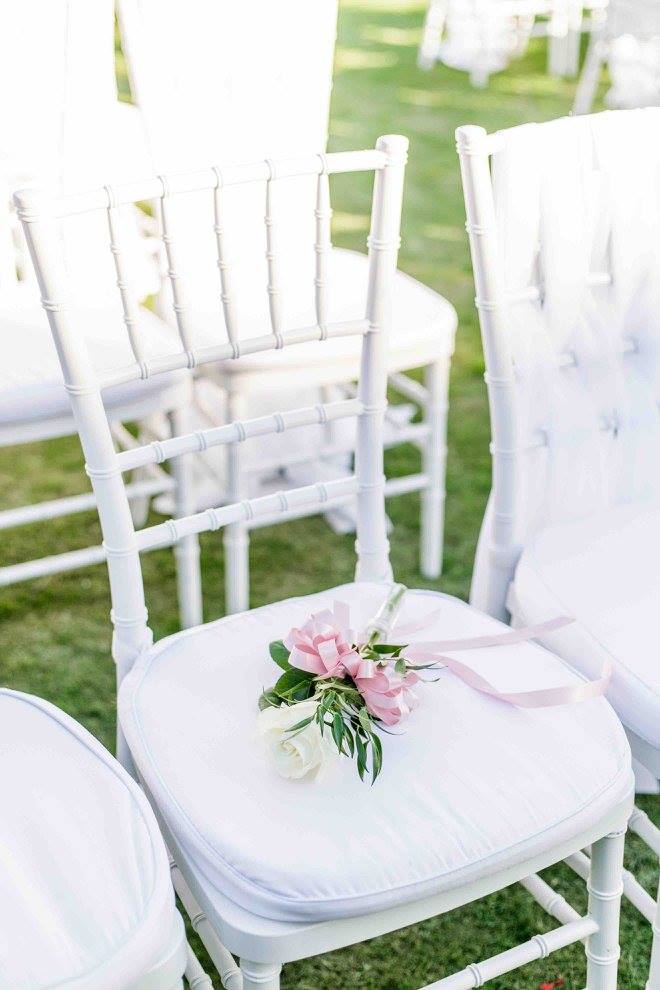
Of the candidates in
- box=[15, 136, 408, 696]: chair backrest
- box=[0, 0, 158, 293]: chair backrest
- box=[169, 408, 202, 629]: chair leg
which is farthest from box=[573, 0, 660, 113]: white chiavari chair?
box=[15, 136, 408, 696]: chair backrest

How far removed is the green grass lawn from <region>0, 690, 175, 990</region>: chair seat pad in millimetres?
571

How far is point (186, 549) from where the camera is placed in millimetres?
2068

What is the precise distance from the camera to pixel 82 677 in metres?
2.18

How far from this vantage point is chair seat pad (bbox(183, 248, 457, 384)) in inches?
77.8

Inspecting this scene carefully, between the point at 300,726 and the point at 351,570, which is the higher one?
the point at 300,726

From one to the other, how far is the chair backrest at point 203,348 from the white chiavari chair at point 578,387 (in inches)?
5.1

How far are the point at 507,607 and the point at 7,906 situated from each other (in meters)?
0.77

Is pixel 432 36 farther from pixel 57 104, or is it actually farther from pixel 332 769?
pixel 332 769

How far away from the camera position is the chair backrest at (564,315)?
1437 mm

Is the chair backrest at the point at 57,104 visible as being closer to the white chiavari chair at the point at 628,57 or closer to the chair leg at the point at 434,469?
the chair leg at the point at 434,469

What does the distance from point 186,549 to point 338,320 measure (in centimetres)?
47

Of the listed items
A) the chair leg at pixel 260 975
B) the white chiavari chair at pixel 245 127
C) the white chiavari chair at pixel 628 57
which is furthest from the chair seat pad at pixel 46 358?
the white chiavari chair at pixel 628 57

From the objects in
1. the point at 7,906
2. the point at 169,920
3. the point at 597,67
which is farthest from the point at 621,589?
the point at 597,67

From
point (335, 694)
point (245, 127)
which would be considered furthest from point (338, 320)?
point (335, 694)
